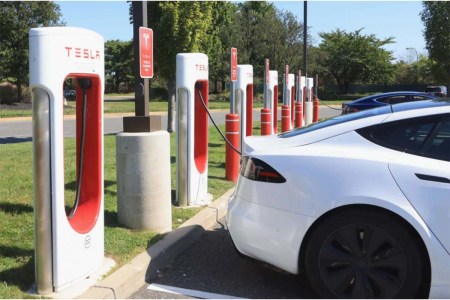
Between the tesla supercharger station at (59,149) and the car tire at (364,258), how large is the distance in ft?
5.55

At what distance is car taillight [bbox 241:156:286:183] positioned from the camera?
3781mm

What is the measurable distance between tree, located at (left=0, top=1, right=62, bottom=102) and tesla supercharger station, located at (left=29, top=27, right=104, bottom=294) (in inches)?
1025

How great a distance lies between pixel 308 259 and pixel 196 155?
3.45 metres

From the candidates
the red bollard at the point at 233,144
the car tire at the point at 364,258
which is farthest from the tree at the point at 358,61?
the car tire at the point at 364,258

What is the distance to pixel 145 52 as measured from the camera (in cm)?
533

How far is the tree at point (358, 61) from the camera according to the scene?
180ft

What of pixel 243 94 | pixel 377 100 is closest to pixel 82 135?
pixel 243 94

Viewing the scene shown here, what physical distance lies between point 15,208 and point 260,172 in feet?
10.2

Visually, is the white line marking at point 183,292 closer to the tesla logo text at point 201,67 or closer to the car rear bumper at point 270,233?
the car rear bumper at point 270,233

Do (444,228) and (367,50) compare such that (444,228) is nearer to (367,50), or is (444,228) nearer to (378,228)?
(378,228)

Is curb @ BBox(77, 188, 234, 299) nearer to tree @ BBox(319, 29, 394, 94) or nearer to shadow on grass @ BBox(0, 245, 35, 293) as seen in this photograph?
shadow on grass @ BBox(0, 245, 35, 293)

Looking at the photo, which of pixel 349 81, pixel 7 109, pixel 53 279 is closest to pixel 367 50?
pixel 349 81

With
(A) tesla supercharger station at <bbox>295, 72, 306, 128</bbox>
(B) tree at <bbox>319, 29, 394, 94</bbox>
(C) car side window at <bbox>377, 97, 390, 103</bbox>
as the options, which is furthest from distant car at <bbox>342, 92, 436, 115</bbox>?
(B) tree at <bbox>319, 29, 394, 94</bbox>

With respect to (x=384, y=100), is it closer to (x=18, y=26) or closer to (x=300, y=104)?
(x=300, y=104)
